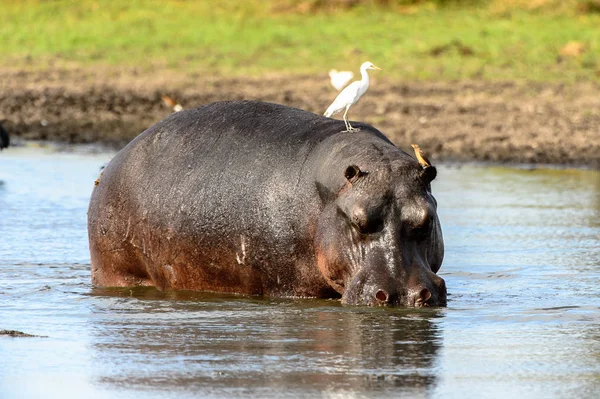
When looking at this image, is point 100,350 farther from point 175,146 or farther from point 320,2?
point 320,2

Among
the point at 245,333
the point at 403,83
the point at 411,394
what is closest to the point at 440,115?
the point at 403,83

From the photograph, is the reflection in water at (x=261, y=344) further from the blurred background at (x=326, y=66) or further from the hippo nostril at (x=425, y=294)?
the blurred background at (x=326, y=66)

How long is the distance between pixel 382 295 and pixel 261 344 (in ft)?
2.54

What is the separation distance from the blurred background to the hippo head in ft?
24.0

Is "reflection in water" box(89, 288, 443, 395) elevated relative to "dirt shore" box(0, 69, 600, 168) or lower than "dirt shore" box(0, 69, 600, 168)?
lower

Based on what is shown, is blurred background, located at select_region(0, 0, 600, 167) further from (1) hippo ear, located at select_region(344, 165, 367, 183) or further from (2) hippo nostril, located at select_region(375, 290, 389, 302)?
(2) hippo nostril, located at select_region(375, 290, 389, 302)

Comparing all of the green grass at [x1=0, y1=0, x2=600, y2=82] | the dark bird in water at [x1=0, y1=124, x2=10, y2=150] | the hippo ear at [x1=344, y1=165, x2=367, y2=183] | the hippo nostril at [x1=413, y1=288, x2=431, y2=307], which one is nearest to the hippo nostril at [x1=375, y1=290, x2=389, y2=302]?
the hippo nostril at [x1=413, y1=288, x2=431, y2=307]

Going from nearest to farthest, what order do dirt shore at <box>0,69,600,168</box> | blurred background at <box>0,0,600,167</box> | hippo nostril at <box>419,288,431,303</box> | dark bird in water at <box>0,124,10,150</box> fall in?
hippo nostril at <box>419,288,431,303</box> → dark bird in water at <box>0,124,10,150</box> → dirt shore at <box>0,69,600,168</box> → blurred background at <box>0,0,600,167</box>

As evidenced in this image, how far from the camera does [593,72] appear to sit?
18125 millimetres

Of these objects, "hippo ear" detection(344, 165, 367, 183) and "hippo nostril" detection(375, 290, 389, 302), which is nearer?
"hippo nostril" detection(375, 290, 389, 302)

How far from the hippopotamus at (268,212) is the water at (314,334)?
5.3 inches

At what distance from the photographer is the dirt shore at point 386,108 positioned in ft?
47.9

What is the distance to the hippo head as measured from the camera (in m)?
6.37

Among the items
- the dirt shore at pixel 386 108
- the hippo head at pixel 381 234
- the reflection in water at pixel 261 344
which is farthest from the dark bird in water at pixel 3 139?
the hippo head at pixel 381 234
